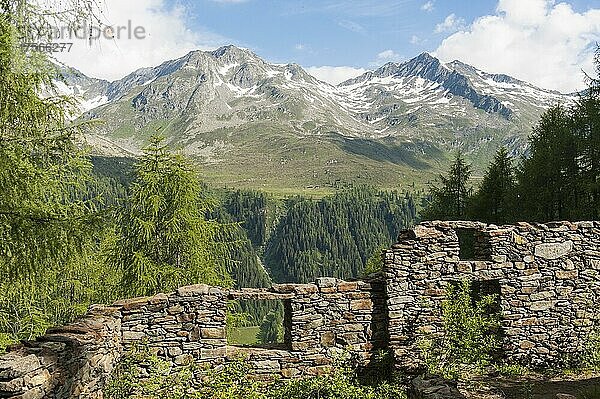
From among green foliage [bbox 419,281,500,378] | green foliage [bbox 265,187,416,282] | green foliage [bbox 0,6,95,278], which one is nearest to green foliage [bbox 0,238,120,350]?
green foliage [bbox 0,6,95,278]

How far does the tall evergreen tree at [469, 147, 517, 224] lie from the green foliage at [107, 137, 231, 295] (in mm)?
16424

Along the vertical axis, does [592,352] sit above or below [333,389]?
above

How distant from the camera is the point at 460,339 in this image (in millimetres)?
10164

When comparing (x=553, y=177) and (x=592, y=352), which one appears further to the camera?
(x=553, y=177)

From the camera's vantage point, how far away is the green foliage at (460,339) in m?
9.94

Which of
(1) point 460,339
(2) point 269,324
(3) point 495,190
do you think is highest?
(3) point 495,190

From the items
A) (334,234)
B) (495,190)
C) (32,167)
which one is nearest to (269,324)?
(334,234)

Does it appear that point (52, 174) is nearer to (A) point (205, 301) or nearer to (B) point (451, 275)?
(A) point (205, 301)

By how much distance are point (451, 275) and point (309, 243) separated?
145596 mm

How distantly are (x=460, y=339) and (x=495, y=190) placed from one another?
18080 millimetres

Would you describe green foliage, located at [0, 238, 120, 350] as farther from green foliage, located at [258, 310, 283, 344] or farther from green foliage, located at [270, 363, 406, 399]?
green foliage, located at [258, 310, 283, 344]

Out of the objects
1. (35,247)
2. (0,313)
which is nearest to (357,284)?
(35,247)

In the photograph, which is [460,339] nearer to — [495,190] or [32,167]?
[32,167]

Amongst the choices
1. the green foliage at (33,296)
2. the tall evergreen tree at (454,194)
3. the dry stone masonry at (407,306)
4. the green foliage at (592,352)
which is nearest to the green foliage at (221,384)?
the dry stone masonry at (407,306)
